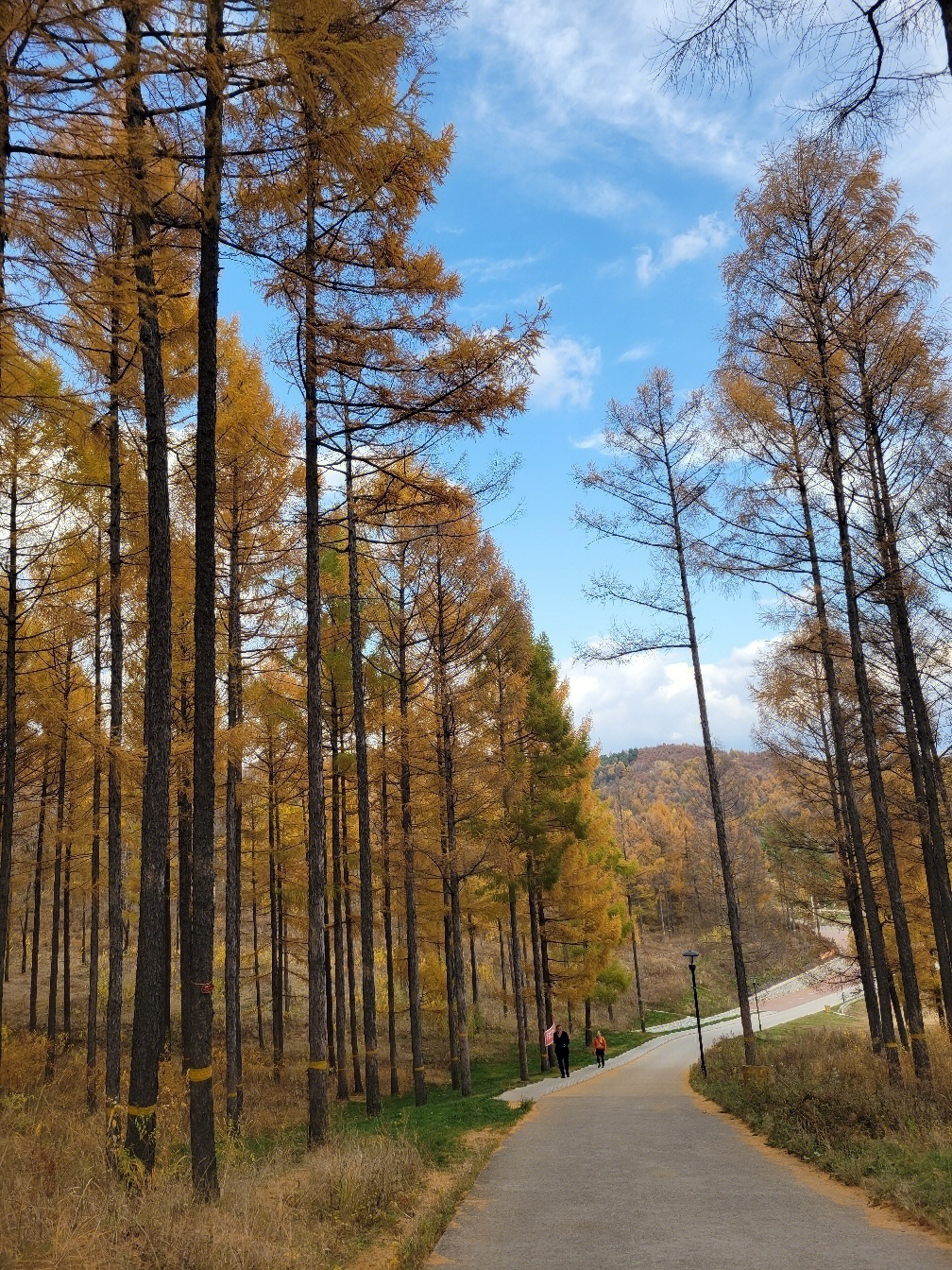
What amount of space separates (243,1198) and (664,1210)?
3.54 meters

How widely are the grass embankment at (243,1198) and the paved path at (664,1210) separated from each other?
1.45ft

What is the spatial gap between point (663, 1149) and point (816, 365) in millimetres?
10623

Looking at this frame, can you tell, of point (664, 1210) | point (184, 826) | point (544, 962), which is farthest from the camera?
point (544, 962)

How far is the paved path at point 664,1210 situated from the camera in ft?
17.8

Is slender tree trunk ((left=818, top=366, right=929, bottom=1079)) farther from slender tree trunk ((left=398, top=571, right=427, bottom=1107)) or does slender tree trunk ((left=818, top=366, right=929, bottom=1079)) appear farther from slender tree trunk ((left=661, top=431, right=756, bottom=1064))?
slender tree trunk ((left=398, top=571, right=427, bottom=1107))

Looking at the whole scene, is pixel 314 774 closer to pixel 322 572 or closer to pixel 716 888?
pixel 322 572

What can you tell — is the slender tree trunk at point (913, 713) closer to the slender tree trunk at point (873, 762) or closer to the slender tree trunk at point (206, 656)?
the slender tree trunk at point (873, 762)

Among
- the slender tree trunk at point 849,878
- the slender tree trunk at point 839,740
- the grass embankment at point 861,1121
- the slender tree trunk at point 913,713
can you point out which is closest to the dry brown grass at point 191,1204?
the grass embankment at point 861,1121

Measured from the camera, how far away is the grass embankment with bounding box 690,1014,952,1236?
21.8 feet

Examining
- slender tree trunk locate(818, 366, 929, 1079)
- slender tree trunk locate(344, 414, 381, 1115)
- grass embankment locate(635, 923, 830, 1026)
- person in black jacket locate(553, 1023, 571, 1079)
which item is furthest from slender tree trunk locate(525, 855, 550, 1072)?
grass embankment locate(635, 923, 830, 1026)

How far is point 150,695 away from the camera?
23.9 feet

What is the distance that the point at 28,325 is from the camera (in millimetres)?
5766

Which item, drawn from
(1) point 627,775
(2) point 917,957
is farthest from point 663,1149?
(1) point 627,775

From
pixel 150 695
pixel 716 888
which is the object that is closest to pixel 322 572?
pixel 150 695
